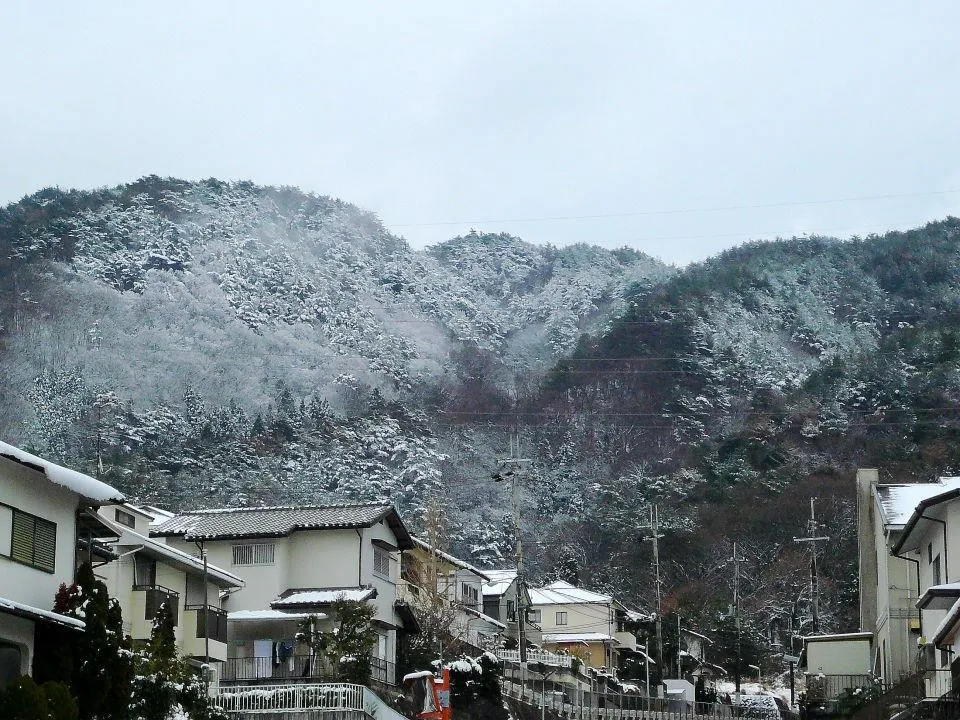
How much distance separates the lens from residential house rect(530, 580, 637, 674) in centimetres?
6700

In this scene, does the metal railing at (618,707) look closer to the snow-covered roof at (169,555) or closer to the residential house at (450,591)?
the residential house at (450,591)

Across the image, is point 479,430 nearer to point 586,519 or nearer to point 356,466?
point 356,466

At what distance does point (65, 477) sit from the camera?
2195cm

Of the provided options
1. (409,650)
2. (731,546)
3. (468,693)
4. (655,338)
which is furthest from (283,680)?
(655,338)

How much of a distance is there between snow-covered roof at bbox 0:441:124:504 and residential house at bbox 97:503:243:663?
807 centimetres

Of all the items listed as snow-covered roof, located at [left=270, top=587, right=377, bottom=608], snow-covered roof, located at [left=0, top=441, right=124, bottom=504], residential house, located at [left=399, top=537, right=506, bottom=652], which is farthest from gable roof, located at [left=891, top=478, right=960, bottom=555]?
residential house, located at [left=399, top=537, right=506, bottom=652]

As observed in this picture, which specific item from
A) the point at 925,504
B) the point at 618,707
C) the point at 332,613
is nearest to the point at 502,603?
the point at 618,707

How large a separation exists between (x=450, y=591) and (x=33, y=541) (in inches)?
1635

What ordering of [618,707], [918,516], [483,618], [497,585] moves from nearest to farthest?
[918,516] < [618,707] < [483,618] < [497,585]

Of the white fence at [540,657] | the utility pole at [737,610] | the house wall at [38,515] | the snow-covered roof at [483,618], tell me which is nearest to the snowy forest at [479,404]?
the utility pole at [737,610]

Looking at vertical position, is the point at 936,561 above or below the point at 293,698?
above

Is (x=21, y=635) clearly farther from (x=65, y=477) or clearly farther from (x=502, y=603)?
(x=502, y=603)

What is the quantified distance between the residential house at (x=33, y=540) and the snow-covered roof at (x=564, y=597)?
160ft

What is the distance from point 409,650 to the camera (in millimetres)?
46906
